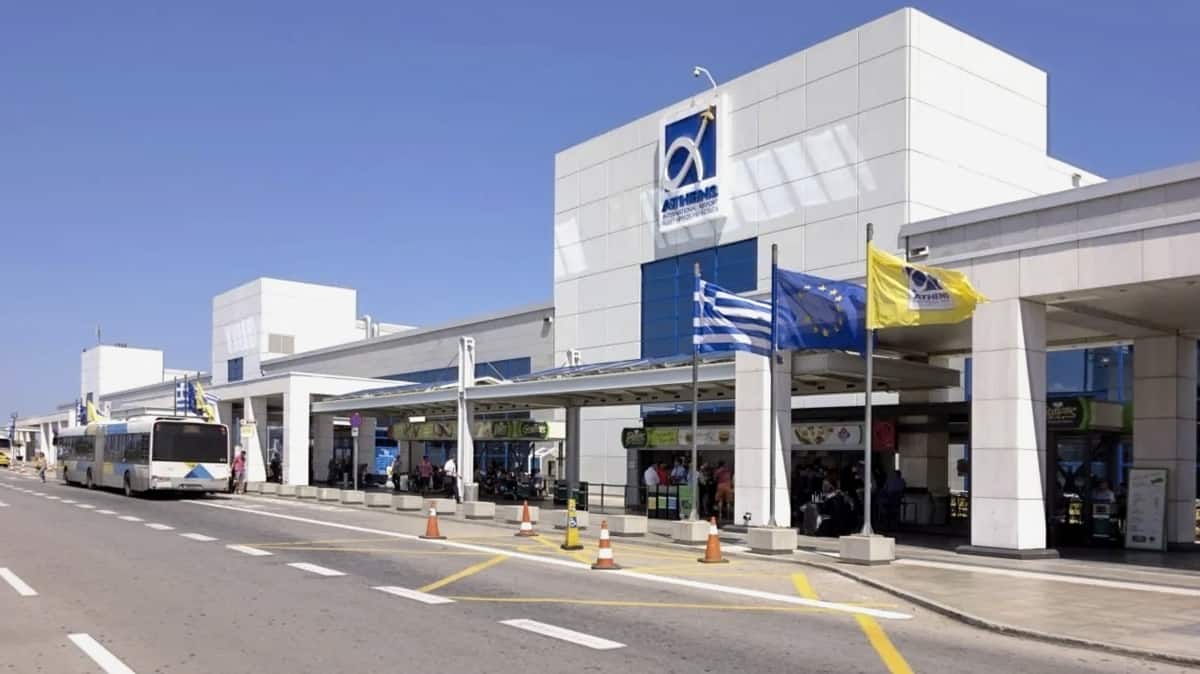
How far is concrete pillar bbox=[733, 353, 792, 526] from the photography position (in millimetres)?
23484

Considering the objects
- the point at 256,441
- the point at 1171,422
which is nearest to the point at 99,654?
the point at 1171,422

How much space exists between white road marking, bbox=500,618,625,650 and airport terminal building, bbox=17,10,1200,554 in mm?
11014

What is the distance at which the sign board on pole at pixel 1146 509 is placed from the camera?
21297 mm

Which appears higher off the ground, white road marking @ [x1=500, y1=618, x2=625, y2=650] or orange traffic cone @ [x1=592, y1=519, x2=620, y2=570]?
white road marking @ [x1=500, y1=618, x2=625, y2=650]

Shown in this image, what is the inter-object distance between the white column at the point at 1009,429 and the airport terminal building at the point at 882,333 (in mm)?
39

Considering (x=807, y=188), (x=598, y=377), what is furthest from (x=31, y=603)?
(x=807, y=188)

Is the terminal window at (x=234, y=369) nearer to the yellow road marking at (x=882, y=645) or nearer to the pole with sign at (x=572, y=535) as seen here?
the pole with sign at (x=572, y=535)

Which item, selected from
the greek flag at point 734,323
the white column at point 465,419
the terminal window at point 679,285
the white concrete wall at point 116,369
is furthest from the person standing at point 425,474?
the white concrete wall at point 116,369

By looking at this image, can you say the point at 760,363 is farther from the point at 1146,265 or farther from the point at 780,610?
the point at 780,610

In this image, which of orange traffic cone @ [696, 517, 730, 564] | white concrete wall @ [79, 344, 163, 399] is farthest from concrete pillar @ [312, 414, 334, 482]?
white concrete wall @ [79, 344, 163, 399]

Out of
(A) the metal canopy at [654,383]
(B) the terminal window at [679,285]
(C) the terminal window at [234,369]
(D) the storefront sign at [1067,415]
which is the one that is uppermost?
(B) the terminal window at [679,285]

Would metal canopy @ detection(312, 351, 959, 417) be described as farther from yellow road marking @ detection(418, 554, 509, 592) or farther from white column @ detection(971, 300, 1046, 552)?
yellow road marking @ detection(418, 554, 509, 592)

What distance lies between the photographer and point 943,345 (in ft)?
87.2

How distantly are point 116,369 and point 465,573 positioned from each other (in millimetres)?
108247
